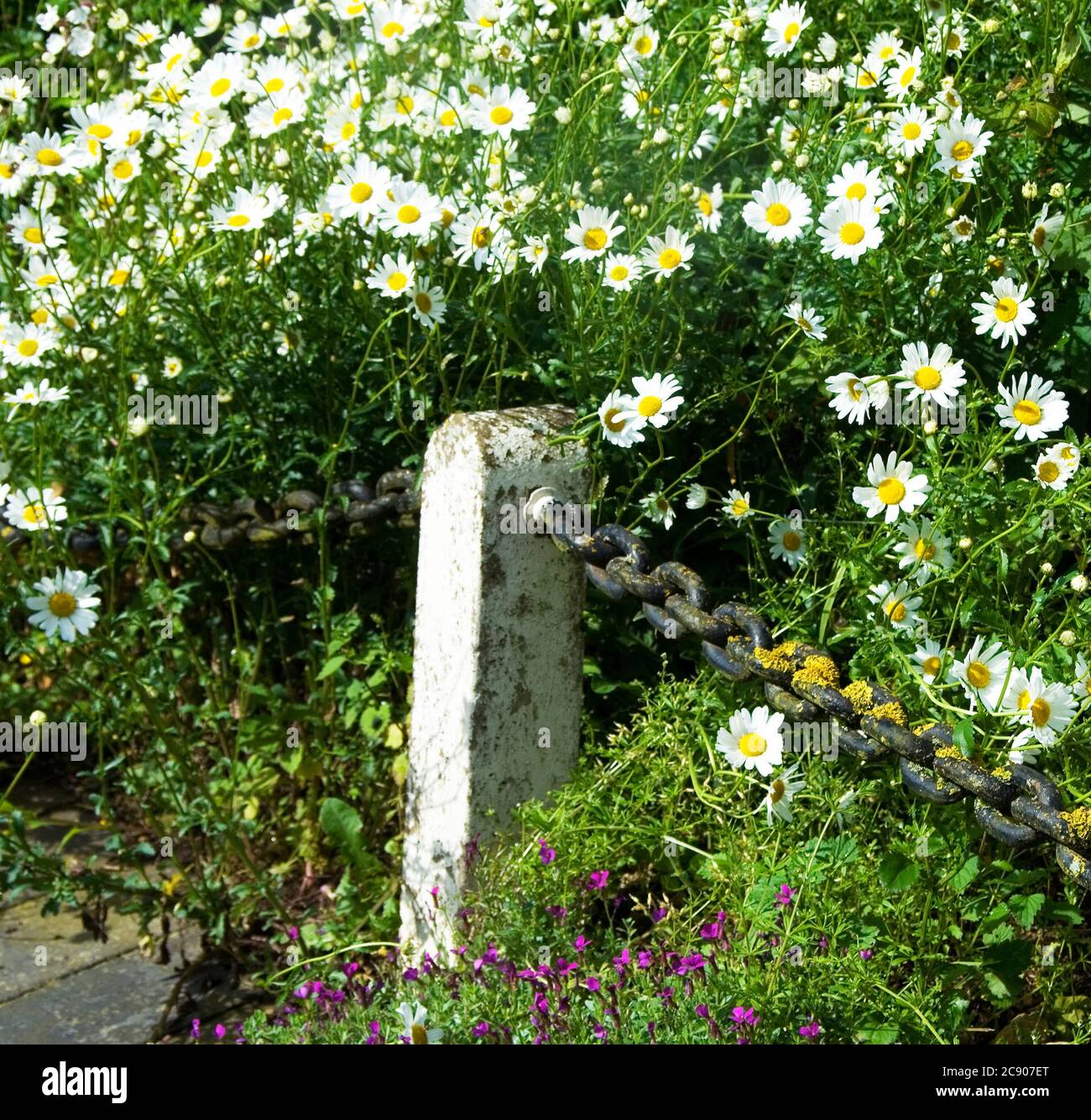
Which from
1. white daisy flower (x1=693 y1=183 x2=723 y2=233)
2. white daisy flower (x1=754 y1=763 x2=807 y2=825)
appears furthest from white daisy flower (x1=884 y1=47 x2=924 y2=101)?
white daisy flower (x1=754 y1=763 x2=807 y2=825)

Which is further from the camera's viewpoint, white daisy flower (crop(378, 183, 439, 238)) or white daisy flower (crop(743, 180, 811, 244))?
white daisy flower (crop(378, 183, 439, 238))

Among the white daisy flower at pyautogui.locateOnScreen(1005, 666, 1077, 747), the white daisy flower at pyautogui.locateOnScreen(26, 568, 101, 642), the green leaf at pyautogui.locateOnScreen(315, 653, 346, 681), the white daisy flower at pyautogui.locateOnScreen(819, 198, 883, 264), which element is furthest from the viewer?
the green leaf at pyautogui.locateOnScreen(315, 653, 346, 681)

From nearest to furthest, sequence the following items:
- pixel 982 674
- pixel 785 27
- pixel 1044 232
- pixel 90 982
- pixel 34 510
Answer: pixel 982 674 < pixel 1044 232 < pixel 785 27 < pixel 34 510 < pixel 90 982

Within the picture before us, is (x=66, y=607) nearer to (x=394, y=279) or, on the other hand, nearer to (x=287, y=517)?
(x=287, y=517)

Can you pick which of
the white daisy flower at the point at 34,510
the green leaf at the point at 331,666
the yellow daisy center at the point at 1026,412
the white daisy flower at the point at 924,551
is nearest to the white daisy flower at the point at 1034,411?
the yellow daisy center at the point at 1026,412

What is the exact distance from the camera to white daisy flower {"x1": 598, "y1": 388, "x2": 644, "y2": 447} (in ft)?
8.86

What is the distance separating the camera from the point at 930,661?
8.22ft

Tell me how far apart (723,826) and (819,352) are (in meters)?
0.92

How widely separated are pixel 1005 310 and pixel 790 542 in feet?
1.93

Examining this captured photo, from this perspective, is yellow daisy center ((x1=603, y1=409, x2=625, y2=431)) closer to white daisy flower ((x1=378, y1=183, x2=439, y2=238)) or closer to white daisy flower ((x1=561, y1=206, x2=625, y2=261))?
white daisy flower ((x1=561, y1=206, x2=625, y2=261))

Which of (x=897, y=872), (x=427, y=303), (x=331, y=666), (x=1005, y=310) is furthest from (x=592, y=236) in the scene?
(x=897, y=872)

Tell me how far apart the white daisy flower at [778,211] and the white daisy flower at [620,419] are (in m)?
0.41

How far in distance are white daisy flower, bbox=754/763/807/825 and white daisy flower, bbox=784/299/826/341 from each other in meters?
0.79

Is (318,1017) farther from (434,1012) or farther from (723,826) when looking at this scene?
(723,826)
